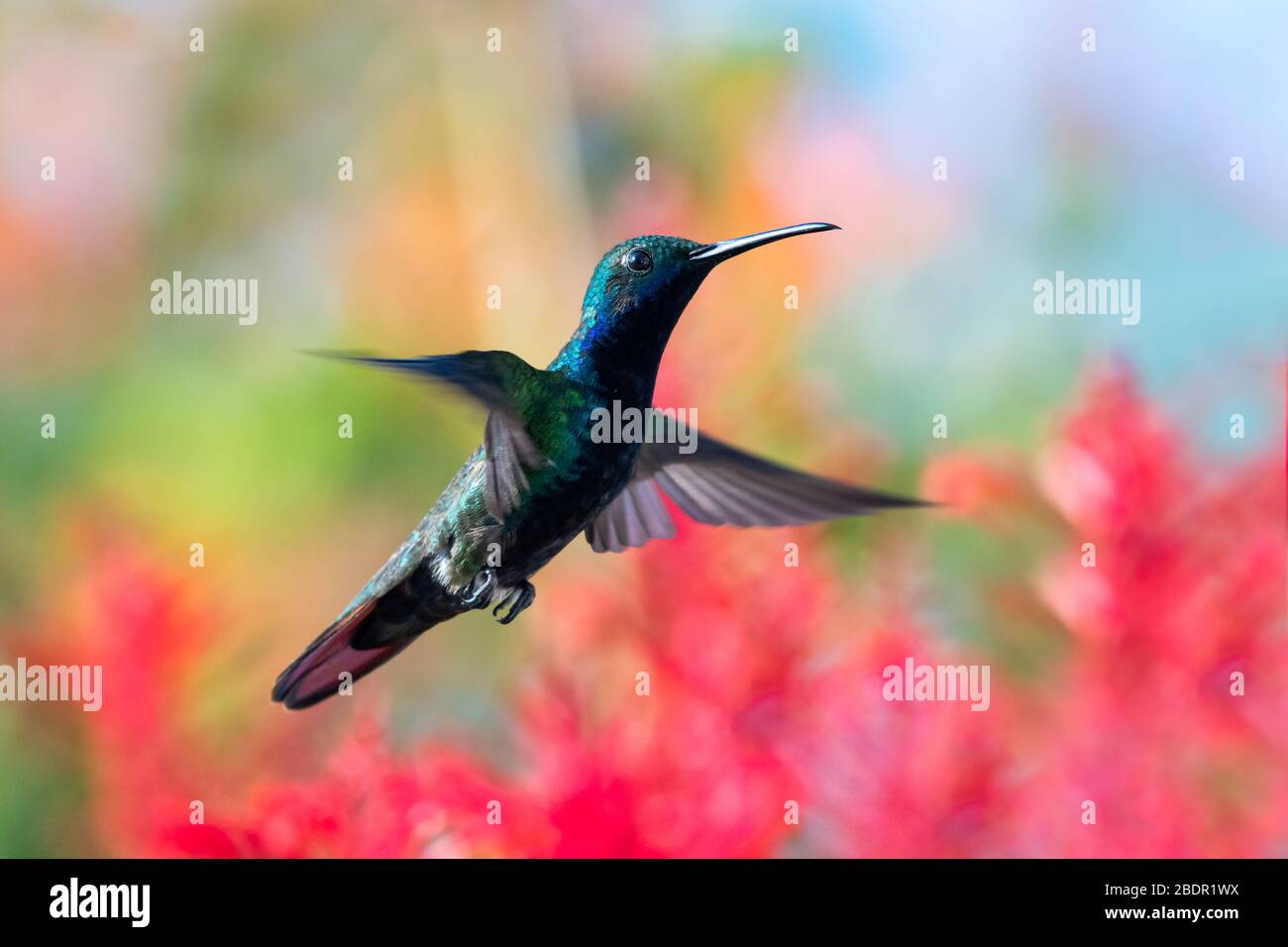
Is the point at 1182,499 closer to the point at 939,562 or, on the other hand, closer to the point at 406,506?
the point at 939,562

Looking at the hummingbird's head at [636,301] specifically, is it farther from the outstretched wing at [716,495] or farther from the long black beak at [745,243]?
the outstretched wing at [716,495]

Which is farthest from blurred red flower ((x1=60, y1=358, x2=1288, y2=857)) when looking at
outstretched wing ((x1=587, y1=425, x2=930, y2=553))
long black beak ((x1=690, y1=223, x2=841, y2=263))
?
long black beak ((x1=690, y1=223, x2=841, y2=263))

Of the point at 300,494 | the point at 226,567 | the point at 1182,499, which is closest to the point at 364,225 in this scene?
the point at 300,494

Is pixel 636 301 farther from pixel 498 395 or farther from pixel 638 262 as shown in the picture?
pixel 498 395

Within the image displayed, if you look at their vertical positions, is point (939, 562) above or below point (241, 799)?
above

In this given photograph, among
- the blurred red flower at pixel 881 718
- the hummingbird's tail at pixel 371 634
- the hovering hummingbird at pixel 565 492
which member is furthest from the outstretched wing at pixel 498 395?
the blurred red flower at pixel 881 718

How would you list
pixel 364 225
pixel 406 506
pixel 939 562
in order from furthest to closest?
1. pixel 364 225
2. pixel 406 506
3. pixel 939 562

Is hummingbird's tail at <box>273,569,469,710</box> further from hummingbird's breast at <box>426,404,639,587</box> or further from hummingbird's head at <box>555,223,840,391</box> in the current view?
hummingbird's head at <box>555,223,840,391</box>
